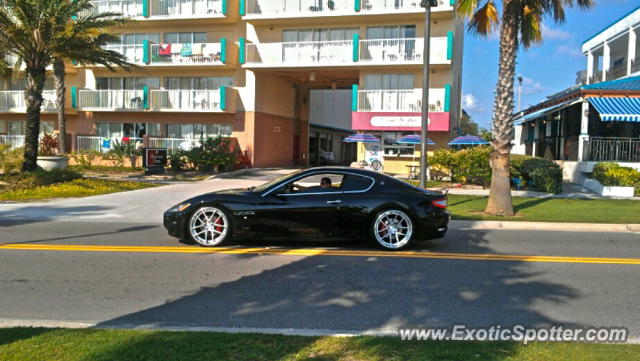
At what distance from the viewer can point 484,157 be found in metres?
21.2

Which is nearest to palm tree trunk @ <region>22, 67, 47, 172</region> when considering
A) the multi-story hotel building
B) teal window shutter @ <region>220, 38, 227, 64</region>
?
the multi-story hotel building

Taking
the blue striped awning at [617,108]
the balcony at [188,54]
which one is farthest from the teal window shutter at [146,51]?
the blue striped awning at [617,108]

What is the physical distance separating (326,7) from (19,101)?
19.9 metres

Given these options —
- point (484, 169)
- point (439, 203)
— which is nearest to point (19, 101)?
point (484, 169)

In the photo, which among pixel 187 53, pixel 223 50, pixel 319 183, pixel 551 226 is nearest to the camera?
pixel 319 183

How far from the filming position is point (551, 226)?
11539 millimetres

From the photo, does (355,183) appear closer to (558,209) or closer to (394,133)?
(558,209)

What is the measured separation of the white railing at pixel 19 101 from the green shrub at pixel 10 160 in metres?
12.1

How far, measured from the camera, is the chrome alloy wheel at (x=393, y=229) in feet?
27.0

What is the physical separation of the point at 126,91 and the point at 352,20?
45.8 feet

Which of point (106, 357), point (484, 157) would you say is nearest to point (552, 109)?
point (484, 157)

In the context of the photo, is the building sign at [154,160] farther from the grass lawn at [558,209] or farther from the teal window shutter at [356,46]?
the grass lawn at [558,209]

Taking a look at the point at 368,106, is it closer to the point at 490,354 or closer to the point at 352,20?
the point at 352,20

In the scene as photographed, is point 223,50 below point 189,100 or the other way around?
the other way around
